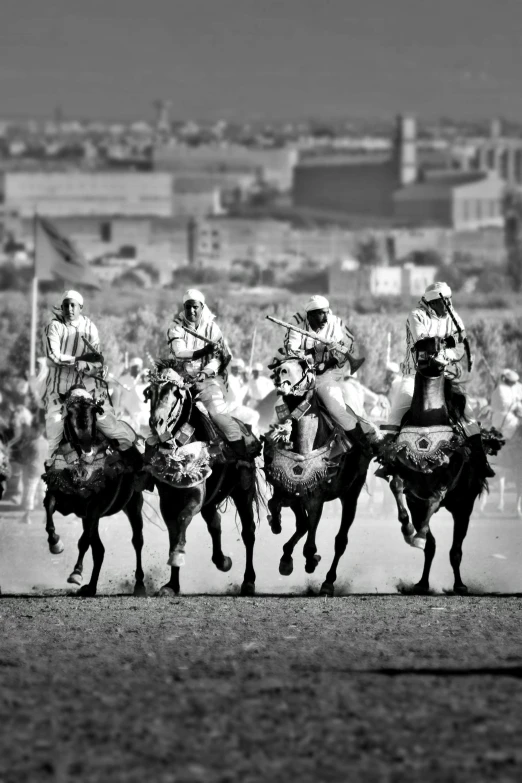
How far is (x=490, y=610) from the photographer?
1659 cm

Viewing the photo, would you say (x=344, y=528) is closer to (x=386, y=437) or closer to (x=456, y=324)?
(x=386, y=437)

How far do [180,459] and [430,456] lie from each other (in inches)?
94.6

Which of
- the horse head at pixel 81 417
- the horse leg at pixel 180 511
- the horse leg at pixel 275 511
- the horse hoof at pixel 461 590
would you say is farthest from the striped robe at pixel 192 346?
the horse hoof at pixel 461 590

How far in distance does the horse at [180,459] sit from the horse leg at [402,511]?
1.41m

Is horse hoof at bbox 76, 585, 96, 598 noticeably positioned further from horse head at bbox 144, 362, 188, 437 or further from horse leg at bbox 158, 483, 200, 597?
horse head at bbox 144, 362, 188, 437

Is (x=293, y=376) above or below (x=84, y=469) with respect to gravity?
above

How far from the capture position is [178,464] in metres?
17.7

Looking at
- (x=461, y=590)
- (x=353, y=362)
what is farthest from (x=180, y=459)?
(x=461, y=590)

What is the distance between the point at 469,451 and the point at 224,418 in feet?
7.91

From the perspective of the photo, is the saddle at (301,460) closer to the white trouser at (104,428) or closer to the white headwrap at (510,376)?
the white trouser at (104,428)

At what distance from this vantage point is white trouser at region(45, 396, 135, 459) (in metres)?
18.0

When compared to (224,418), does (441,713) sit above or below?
below

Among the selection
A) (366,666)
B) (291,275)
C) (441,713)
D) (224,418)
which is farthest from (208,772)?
(291,275)

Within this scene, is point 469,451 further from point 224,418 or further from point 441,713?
point 441,713
